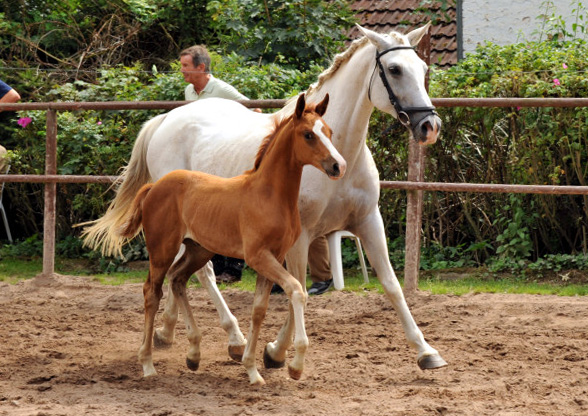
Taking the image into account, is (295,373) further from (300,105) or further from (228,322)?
(300,105)

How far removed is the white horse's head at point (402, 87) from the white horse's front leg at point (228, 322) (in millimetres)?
1550

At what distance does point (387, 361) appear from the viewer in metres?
4.95

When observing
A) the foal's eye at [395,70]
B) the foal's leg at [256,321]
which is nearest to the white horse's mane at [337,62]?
the foal's eye at [395,70]

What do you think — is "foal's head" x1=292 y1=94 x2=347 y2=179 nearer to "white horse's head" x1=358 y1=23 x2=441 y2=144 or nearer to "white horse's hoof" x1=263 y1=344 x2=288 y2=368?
"white horse's head" x1=358 y1=23 x2=441 y2=144

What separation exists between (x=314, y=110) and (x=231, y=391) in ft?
4.73

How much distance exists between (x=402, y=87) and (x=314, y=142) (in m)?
0.80

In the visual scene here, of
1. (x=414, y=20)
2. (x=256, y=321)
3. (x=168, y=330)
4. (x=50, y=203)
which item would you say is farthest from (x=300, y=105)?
(x=414, y=20)

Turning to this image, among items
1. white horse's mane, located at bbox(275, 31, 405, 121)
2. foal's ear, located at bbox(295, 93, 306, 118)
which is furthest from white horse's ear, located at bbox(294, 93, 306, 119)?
white horse's mane, located at bbox(275, 31, 405, 121)

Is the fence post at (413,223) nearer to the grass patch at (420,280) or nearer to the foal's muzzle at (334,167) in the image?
the grass patch at (420,280)

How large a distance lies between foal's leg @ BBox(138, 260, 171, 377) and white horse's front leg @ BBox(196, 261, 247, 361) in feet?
1.70

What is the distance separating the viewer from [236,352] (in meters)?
5.00

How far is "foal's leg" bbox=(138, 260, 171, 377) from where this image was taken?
467cm

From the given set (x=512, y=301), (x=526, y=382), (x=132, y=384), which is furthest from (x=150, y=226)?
(x=512, y=301)

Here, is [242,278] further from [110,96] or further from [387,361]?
[387,361]
